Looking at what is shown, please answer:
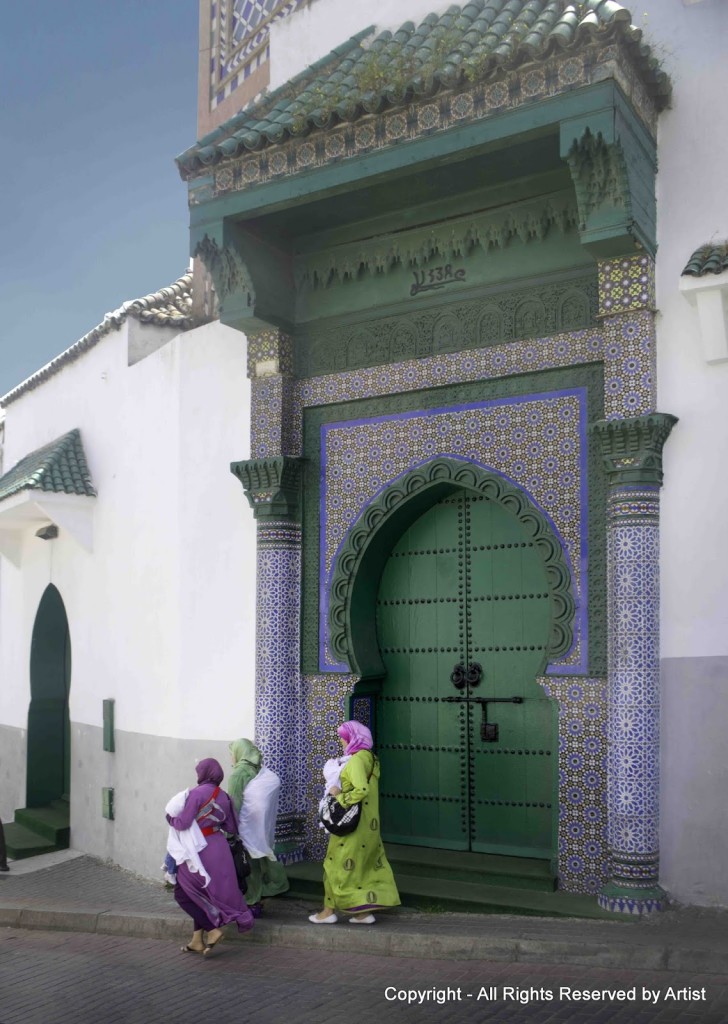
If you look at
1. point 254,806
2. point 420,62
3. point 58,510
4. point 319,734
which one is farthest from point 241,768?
point 420,62

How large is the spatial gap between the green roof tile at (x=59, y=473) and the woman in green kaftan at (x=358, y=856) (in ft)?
13.3

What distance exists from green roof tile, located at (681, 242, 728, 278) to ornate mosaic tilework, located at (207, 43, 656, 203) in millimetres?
837

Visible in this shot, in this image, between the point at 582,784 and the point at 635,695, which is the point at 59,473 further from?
the point at 635,695

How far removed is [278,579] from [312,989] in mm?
2688

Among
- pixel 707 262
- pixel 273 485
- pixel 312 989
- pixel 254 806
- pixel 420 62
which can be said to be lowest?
pixel 312 989

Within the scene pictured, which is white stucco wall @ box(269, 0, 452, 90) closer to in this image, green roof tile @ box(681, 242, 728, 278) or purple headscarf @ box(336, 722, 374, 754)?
green roof tile @ box(681, 242, 728, 278)

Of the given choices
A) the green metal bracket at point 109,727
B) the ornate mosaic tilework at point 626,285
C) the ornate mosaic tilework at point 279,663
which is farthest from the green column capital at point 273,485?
the green metal bracket at point 109,727

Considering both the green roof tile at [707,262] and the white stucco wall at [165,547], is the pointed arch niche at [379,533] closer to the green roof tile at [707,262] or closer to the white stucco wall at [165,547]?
the white stucco wall at [165,547]

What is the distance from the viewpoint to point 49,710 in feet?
34.7

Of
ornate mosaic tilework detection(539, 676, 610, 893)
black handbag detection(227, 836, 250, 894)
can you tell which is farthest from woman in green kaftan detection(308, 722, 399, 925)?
ornate mosaic tilework detection(539, 676, 610, 893)

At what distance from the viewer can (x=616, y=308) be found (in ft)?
19.0

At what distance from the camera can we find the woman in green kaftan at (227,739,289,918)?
19.8 feet

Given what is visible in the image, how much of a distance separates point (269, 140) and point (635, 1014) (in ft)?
16.8

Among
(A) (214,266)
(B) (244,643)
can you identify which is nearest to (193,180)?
(A) (214,266)
